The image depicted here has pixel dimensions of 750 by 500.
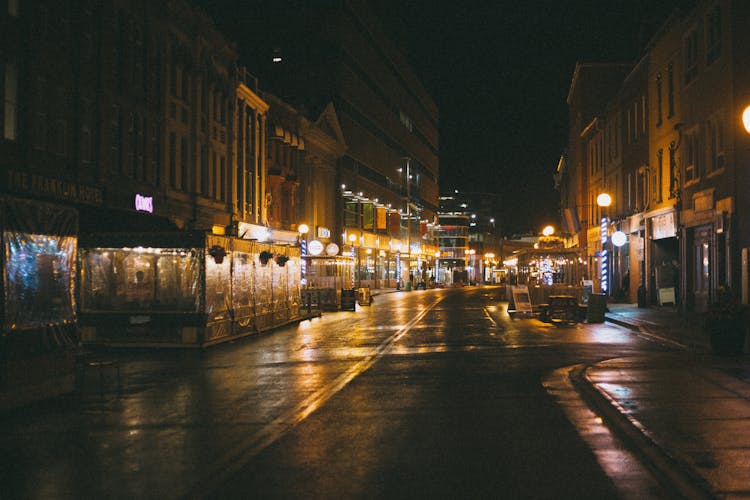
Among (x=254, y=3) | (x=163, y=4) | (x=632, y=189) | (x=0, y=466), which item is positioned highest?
(x=254, y=3)

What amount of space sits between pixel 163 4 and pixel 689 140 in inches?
896

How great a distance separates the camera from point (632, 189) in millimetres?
46781

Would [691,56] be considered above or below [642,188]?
above

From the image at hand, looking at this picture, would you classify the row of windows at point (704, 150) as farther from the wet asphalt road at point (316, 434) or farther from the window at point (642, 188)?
the wet asphalt road at point (316, 434)

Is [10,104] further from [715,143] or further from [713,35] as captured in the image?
[713,35]

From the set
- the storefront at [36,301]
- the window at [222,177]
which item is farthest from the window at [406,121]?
the storefront at [36,301]

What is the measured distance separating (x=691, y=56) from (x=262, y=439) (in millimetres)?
28725

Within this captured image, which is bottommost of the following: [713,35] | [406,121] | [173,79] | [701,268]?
[701,268]

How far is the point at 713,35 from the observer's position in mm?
30547

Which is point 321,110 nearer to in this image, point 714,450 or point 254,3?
point 254,3

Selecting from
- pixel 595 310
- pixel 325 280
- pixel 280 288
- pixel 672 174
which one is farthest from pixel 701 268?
pixel 325 280

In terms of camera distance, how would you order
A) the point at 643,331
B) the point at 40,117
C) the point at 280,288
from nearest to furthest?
the point at 40,117, the point at 643,331, the point at 280,288

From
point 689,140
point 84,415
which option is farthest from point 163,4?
point 84,415

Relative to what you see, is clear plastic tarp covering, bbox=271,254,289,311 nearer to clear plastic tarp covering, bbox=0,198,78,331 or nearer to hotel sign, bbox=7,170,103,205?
hotel sign, bbox=7,170,103,205
